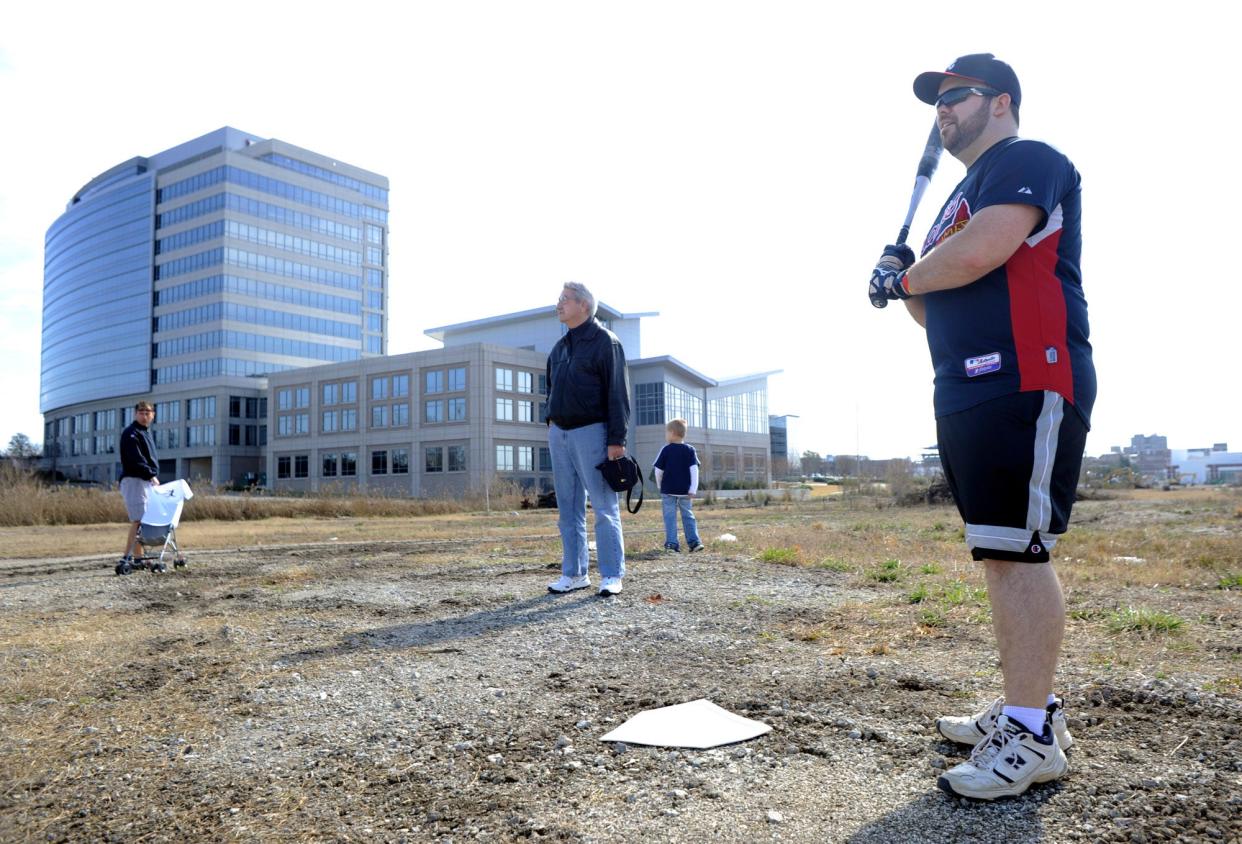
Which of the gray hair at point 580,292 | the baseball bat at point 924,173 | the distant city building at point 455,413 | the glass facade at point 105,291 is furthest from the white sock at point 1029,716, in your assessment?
the glass facade at point 105,291

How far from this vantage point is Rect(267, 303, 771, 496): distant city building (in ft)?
208

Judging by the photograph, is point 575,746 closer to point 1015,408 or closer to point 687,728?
point 687,728

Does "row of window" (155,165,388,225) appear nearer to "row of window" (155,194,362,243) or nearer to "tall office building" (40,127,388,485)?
"tall office building" (40,127,388,485)

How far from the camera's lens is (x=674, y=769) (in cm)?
250

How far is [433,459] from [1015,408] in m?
64.8

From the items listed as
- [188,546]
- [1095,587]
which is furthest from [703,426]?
[1095,587]

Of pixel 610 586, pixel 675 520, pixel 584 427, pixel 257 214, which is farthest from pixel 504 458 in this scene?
pixel 610 586

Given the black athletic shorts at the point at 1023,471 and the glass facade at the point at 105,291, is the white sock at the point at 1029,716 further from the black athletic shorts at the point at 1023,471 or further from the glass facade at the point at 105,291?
the glass facade at the point at 105,291

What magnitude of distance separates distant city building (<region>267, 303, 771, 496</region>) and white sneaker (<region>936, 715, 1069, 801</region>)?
185 ft

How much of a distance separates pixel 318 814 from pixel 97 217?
116m

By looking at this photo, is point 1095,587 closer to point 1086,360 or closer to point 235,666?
point 1086,360

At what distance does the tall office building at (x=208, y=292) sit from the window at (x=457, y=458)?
28.5 m

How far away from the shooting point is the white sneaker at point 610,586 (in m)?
5.93

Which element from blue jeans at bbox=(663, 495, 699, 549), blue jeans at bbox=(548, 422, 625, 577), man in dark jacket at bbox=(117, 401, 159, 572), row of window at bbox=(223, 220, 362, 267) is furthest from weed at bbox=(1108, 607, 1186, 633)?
row of window at bbox=(223, 220, 362, 267)
